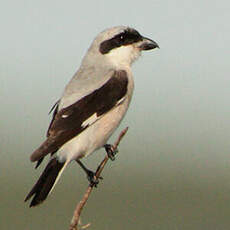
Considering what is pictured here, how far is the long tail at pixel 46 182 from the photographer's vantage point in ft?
14.0

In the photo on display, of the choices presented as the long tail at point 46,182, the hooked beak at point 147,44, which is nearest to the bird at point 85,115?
the long tail at point 46,182

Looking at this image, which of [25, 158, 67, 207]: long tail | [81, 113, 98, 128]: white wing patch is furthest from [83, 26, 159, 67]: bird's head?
[25, 158, 67, 207]: long tail

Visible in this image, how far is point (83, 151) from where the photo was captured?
465cm

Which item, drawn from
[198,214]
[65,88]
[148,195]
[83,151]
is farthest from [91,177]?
[148,195]

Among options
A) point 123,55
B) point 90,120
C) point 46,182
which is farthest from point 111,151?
point 123,55

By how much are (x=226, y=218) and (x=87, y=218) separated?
5.25 feet

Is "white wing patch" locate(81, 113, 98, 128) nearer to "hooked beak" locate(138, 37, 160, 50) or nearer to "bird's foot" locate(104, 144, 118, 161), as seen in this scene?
"bird's foot" locate(104, 144, 118, 161)

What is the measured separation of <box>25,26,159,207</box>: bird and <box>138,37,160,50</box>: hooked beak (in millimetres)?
167

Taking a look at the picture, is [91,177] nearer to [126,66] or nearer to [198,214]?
[126,66]

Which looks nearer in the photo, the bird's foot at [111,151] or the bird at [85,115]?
the bird at [85,115]

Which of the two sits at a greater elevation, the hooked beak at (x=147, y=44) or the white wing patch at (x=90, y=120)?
the hooked beak at (x=147, y=44)

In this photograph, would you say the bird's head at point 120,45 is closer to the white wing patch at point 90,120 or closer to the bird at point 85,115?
the bird at point 85,115

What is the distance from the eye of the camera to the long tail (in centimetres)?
426

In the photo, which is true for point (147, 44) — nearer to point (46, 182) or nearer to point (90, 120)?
point (90, 120)
